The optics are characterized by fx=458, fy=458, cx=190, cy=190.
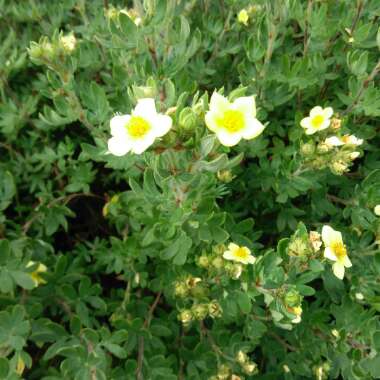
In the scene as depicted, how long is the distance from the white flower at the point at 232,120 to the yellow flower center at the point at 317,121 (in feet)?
1.89

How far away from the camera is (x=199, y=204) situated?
1856mm

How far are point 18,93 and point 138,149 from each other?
208 cm

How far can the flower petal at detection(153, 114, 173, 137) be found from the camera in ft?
4.51

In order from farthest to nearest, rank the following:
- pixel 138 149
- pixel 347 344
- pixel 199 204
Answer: pixel 347 344 → pixel 199 204 → pixel 138 149

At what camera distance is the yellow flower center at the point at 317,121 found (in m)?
2.03

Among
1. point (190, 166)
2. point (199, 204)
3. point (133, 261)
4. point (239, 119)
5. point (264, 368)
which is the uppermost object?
point (239, 119)

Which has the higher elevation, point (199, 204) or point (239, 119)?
point (239, 119)

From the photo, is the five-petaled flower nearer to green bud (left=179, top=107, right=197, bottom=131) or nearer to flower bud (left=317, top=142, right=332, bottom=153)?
flower bud (left=317, top=142, right=332, bottom=153)

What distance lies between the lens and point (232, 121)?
1487 millimetres

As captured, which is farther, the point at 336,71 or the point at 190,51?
the point at 336,71

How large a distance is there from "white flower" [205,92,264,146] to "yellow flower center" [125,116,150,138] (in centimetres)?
20

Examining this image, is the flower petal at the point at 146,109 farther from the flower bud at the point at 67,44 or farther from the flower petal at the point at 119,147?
the flower bud at the point at 67,44

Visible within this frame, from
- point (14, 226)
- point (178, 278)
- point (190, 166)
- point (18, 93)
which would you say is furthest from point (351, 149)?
point (18, 93)

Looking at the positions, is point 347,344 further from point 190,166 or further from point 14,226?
point 14,226
